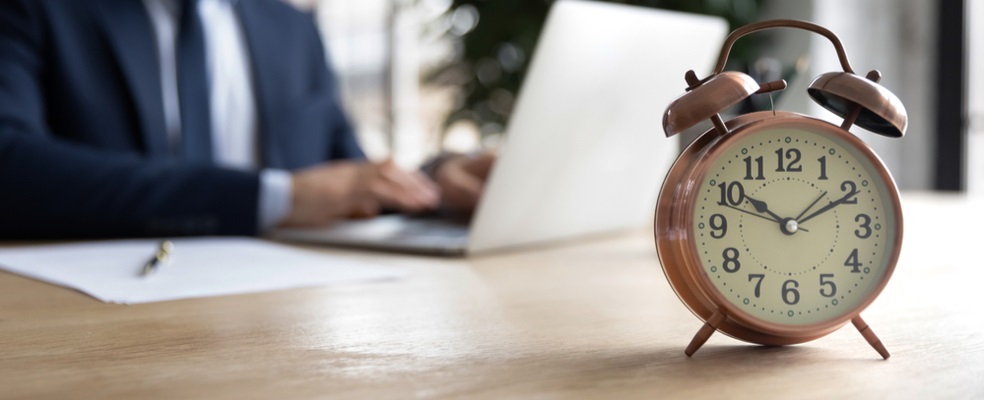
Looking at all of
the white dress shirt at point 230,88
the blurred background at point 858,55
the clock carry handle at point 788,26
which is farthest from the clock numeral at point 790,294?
the blurred background at point 858,55

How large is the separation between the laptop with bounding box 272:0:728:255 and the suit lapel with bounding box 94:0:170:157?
1.41 ft

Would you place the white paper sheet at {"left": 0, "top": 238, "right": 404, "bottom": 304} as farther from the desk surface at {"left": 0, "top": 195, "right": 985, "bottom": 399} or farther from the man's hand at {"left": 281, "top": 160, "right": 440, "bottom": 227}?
the man's hand at {"left": 281, "top": 160, "right": 440, "bottom": 227}

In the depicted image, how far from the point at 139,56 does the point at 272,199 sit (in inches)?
17.5

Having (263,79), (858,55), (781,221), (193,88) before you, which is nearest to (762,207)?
(781,221)

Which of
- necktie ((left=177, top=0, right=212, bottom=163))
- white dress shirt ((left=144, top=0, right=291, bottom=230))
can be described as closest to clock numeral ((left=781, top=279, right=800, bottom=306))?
necktie ((left=177, top=0, right=212, bottom=163))

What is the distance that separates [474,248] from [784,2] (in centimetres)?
259

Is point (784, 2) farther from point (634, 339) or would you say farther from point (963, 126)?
point (634, 339)

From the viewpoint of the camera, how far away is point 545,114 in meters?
0.94

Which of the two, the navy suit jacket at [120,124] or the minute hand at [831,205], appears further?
the navy suit jacket at [120,124]

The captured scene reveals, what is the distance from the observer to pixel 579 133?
102 cm

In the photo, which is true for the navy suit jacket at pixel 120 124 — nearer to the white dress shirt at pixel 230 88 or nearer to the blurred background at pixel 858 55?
the white dress shirt at pixel 230 88

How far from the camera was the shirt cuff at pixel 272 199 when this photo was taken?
1.27 metres

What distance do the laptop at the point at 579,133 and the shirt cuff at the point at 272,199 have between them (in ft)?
0.12

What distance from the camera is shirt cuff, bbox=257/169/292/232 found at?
4.16 ft
